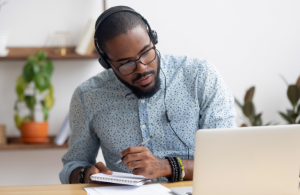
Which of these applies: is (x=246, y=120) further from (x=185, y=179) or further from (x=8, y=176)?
(x=8, y=176)

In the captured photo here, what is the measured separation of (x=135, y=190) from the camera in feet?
3.50

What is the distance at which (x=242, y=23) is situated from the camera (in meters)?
2.56

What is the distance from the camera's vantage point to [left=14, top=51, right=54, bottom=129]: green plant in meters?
2.31

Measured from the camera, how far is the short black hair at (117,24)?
1337mm

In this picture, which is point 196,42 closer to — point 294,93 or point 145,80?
point 294,93

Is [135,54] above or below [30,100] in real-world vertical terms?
above

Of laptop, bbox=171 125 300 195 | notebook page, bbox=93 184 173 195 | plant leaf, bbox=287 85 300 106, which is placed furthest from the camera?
plant leaf, bbox=287 85 300 106

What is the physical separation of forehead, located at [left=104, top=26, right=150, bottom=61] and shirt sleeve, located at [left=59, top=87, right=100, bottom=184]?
35 centimetres

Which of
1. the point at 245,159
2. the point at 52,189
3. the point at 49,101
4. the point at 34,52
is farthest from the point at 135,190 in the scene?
the point at 34,52

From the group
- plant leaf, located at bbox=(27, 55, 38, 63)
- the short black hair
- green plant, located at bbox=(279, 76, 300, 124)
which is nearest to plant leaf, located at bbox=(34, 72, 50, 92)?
plant leaf, located at bbox=(27, 55, 38, 63)

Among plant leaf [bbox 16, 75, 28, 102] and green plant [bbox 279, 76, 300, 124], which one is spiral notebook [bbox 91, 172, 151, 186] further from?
A: green plant [bbox 279, 76, 300, 124]

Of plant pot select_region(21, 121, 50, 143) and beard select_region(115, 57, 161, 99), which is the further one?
plant pot select_region(21, 121, 50, 143)

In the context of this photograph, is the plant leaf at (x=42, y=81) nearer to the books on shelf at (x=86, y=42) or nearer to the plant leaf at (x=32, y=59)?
the plant leaf at (x=32, y=59)

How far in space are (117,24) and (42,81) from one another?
3.79 ft
